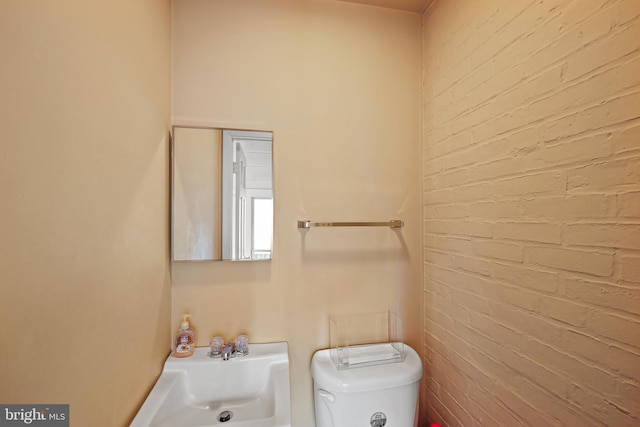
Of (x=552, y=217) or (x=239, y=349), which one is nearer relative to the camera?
(x=552, y=217)

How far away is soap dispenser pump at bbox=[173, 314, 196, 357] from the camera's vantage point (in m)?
1.11

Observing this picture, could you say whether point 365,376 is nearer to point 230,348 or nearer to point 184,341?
point 230,348

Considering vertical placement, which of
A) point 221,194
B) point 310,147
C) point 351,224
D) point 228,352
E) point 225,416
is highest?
point 310,147

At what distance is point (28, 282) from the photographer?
473mm

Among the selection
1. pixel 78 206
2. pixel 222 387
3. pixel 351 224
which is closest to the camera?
pixel 78 206

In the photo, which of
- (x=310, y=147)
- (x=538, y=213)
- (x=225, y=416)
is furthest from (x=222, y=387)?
(x=538, y=213)

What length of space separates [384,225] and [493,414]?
788 mm

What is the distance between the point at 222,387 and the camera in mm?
1089

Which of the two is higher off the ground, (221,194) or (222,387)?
(221,194)

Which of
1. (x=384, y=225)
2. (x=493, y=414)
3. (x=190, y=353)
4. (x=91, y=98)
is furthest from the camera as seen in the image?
(x=384, y=225)

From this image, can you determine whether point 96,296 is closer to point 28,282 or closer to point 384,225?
point 28,282

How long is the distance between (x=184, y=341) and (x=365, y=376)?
0.77 m

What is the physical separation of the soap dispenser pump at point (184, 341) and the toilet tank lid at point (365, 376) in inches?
21.0

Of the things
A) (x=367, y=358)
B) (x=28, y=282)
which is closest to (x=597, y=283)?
(x=367, y=358)
